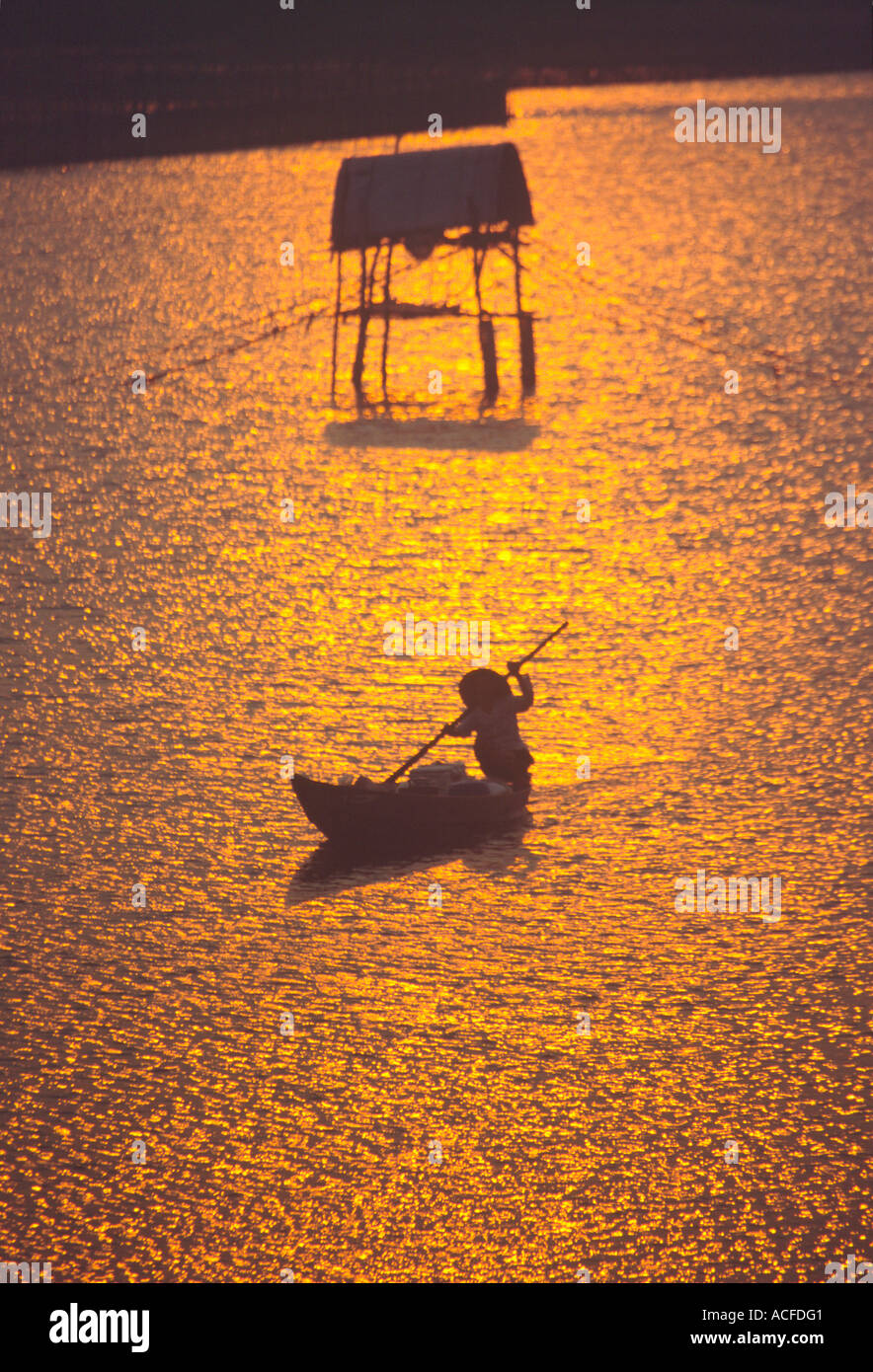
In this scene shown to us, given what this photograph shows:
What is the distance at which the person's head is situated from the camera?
22.4m

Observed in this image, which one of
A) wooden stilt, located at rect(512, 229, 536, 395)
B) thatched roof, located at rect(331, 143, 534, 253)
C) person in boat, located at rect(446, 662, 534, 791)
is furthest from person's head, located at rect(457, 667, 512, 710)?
wooden stilt, located at rect(512, 229, 536, 395)

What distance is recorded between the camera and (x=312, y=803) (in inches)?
843

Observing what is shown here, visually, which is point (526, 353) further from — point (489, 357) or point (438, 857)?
point (438, 857)

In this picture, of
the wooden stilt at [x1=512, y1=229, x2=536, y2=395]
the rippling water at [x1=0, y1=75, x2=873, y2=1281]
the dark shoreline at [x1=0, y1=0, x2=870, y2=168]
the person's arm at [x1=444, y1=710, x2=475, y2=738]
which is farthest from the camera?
the dark shoreline at [x1=0, y1=0, x2=870, y2=168]

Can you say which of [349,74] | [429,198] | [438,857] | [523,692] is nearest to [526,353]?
[429,198]

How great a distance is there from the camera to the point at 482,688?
2239cm

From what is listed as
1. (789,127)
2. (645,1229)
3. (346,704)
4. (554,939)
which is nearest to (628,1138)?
(645,1229)

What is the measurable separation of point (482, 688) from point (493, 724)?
0.45m

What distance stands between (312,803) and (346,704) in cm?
522

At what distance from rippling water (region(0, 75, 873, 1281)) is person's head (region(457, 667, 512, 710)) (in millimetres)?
1633

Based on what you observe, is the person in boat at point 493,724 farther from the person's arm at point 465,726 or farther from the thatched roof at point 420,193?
the thatched roof at point 420,193

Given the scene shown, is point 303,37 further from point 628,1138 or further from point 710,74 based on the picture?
point 628,1138

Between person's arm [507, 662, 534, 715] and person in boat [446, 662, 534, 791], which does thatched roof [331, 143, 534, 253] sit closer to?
person's arm [507, 662, 534, 715]

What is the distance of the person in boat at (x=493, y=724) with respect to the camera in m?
22.4
